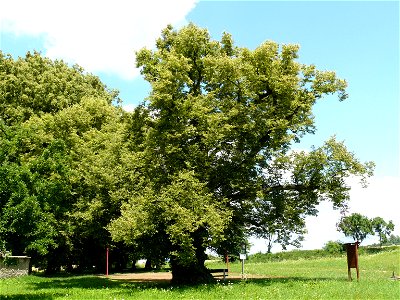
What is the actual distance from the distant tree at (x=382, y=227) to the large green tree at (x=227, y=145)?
16726cm

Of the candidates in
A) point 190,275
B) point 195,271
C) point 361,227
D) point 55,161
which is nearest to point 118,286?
point 190,275

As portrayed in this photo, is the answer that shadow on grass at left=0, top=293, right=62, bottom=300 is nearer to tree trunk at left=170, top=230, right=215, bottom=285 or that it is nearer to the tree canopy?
the tree canopy

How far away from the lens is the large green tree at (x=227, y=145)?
2559 cm

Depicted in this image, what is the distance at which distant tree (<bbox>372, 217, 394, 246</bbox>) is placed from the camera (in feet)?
595

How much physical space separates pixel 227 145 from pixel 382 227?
174 metres

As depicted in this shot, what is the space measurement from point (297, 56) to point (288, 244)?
1209cm

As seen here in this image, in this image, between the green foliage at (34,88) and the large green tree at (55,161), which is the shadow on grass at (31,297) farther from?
the green foliage at (34,88)

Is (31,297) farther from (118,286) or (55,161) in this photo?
(55,161)

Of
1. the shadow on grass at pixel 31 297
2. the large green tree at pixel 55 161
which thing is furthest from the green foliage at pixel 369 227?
the shadow on grass at pixel 31 297

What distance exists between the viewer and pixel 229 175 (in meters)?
26.9

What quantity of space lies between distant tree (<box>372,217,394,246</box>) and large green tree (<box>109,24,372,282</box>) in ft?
549

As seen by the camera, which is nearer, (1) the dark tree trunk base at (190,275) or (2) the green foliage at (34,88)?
(1) the dark tree trunk base at (190,275)

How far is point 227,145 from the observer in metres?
27.8

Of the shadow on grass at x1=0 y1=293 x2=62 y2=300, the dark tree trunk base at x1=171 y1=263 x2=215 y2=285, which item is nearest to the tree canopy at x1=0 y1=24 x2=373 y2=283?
the dark tree trunk base at x1=171 y1=263 x2=215 y2=285
